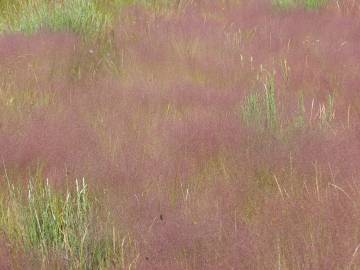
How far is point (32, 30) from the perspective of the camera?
4.01 m

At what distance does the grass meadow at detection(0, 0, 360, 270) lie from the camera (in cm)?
184

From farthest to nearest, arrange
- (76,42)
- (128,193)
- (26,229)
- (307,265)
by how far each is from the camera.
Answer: (76,42) < (128,193) < (26,229) < (307,265)

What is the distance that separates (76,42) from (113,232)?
2240mm

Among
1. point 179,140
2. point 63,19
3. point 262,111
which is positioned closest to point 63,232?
point 179,140

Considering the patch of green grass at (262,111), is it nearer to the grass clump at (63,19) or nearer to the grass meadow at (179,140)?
the grass meadow at (179,140)

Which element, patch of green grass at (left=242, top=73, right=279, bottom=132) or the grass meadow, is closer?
the grass meadow

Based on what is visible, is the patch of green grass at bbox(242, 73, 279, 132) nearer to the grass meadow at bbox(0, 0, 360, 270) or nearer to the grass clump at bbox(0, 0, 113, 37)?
the grass meadow at bbox(0, 0, 360, 270)

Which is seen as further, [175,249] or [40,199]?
[40,199]

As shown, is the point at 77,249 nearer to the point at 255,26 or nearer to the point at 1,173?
the point at 1,173

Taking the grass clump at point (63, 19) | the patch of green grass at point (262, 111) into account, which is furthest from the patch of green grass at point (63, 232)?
the grass clump at point (63, 19)

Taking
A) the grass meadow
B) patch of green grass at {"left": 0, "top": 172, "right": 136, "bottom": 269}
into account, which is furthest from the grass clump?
patch of green grass at {"left": 0, "top": 172, "right": 136, "bottom": 269}

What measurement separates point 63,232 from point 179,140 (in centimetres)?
83

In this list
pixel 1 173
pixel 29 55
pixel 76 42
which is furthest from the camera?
pixel 76 42

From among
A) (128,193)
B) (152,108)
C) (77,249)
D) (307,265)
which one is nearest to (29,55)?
(152,108)
